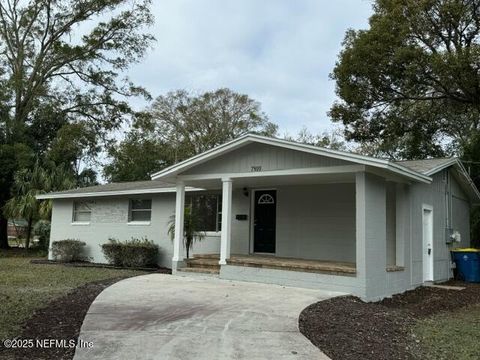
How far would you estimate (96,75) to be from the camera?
91.9ft

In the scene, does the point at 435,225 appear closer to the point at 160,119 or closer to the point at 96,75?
the point at 96,75

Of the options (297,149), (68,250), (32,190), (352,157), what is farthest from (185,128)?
(352,157)

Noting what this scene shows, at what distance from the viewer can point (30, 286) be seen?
1037cm

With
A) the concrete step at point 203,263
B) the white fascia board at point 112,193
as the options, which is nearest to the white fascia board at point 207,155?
the white fascia board at point 112,193

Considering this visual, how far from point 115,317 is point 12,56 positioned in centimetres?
2525

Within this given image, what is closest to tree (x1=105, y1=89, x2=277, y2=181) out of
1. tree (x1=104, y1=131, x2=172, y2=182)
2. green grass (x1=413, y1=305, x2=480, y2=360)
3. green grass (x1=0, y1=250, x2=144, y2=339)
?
tree (x1=104, y1=131, x2=172, y2=182)

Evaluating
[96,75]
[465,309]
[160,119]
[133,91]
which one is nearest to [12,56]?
[96,75]

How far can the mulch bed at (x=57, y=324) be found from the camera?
5238 millimetres

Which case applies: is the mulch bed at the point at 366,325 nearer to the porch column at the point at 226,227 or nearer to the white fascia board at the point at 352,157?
the white fascia board at the point at 352,157

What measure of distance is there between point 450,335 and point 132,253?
10.5 meters

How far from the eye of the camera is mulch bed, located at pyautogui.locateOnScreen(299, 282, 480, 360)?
5811 mm

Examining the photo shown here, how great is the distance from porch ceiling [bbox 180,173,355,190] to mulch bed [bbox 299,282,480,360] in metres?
3.06

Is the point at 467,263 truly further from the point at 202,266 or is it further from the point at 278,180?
the point at 202,266

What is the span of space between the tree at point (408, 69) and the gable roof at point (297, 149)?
5582 millimetres
